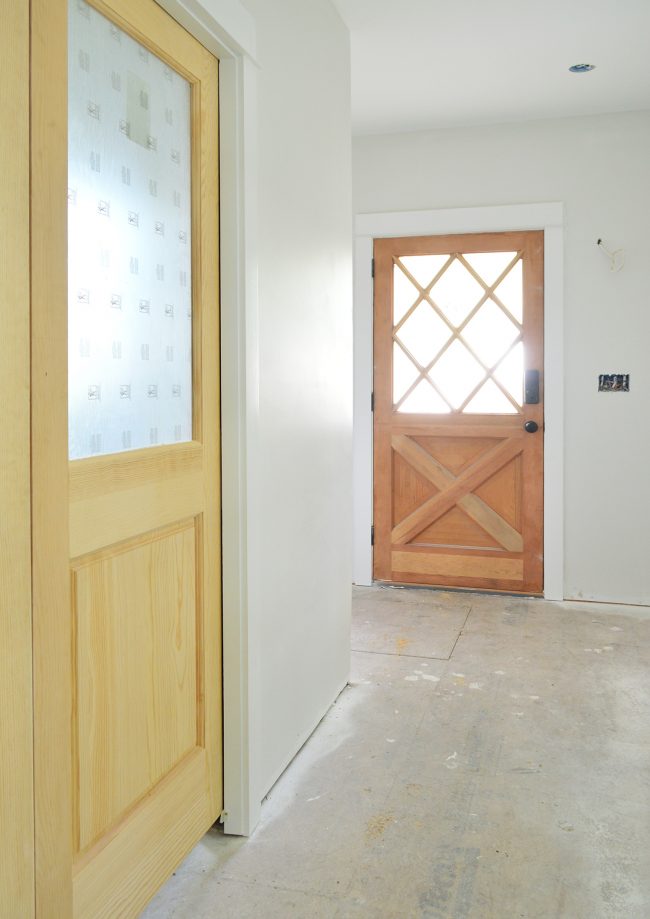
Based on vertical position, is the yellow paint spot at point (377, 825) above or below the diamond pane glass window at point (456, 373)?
below

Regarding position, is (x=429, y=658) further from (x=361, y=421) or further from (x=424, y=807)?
(x=361, y=421)

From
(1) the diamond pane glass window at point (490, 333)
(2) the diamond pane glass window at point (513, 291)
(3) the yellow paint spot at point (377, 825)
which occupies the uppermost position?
(2) the diamond pane glass window at point (513, 291)

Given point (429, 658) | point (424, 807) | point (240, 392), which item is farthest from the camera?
point (429, 658)

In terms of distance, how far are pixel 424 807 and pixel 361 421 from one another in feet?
9.31

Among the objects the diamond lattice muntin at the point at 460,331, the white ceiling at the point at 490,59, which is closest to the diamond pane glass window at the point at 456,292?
the diamond lattice muntin at the point at 460,331

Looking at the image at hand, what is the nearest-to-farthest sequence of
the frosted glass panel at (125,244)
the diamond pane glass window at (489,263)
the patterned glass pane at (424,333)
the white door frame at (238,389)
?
the frosted glass panel at (125,244) → the white door frame at (238,389) → the diamond pane glass window at (489,263) → the patterned glass pane at (424,333)

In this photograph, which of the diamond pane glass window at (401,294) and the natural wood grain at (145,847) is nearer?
the natural wood grain at (145,847)

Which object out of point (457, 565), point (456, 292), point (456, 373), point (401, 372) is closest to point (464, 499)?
point (457, 565)

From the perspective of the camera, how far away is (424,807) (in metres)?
2.40

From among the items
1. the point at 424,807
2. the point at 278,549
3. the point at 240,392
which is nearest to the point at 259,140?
the point at 240,392

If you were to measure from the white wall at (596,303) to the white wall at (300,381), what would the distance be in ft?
5.22

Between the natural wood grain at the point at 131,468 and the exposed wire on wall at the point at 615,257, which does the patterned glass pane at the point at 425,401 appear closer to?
the exposed wire on wall at the point at 615,257

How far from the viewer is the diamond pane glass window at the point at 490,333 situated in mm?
→ 4695

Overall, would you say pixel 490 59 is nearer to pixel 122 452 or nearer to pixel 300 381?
pixel 300 381
